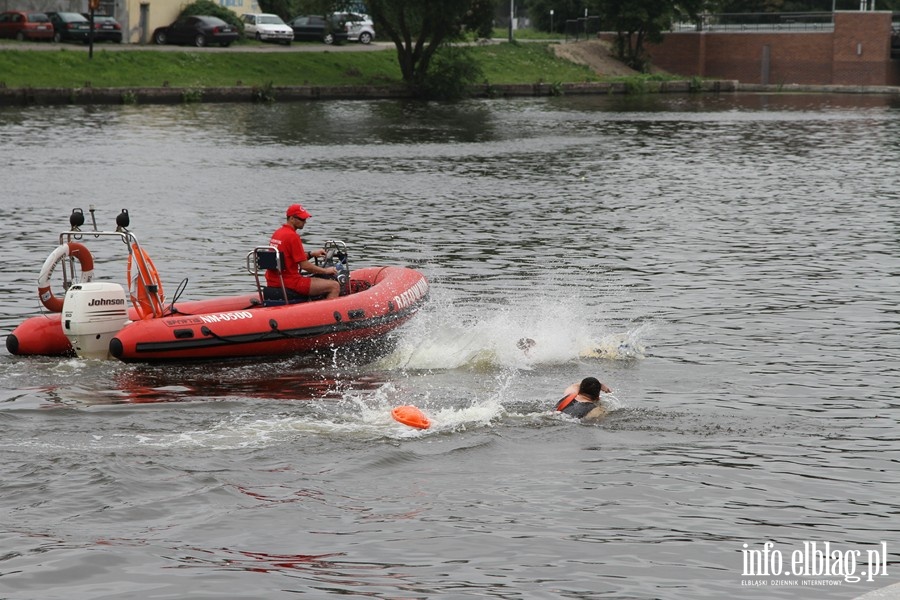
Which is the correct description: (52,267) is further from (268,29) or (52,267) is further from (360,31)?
(360,31)

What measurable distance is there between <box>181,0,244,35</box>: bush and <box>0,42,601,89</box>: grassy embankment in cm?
567

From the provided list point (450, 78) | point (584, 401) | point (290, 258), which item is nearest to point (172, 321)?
point (290, 258)

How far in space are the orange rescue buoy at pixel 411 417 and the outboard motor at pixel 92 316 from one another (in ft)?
13.5

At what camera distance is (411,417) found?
41.2ft

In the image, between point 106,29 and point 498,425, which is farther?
point 106,29

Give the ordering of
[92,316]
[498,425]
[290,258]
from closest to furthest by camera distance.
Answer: [498,425], [92,316], [290,258]

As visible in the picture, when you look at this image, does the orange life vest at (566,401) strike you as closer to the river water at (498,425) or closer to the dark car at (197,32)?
the river water at (498,425)

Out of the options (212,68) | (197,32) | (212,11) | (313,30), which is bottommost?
(212,68)

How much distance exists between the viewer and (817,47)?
8312 centimetres

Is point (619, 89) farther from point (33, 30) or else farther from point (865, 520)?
point (865, 520)

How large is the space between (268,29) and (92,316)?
57.0 metres

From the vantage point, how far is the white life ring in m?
15.3

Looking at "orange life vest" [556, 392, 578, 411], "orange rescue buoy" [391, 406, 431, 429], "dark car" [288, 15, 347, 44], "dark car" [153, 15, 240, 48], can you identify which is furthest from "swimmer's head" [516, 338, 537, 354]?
"dark car" [288, 15, 347, 44]

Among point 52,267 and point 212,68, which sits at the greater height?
point 212,68
